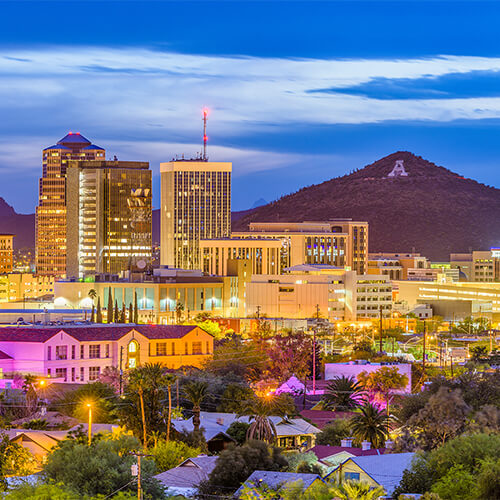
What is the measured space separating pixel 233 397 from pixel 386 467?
89.7 feet

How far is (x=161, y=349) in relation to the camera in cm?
9644

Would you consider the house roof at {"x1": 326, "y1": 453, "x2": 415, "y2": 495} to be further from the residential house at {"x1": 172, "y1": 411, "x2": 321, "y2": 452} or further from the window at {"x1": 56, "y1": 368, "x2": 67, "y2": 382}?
the window at {"x1": 56, "y1": 368, "x2": 67, "y2": 382}

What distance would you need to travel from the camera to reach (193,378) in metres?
76.4

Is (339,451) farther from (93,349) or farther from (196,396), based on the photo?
(93,349)

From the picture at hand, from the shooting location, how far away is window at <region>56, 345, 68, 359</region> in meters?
89.0

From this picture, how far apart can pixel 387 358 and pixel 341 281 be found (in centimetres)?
8207

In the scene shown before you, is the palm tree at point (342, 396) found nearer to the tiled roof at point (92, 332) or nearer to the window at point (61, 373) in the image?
the window at point (61, 373)

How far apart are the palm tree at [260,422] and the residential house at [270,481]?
11.3 m

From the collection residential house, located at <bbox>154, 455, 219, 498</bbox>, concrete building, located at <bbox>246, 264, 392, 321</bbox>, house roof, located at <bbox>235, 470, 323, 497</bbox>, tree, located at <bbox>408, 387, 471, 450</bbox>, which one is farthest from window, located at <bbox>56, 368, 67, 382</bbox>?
concrete building, located at <bbox>246, 264, 392, 321</bbox>

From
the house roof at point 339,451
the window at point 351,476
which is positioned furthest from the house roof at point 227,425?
the window at point 351,476

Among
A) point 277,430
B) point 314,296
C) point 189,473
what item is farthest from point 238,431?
point 314,296

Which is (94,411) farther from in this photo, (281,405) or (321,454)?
(321,454)

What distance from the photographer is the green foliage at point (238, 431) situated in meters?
59.5

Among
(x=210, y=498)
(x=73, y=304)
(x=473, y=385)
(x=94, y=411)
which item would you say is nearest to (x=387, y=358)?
(x=473, y=385)
